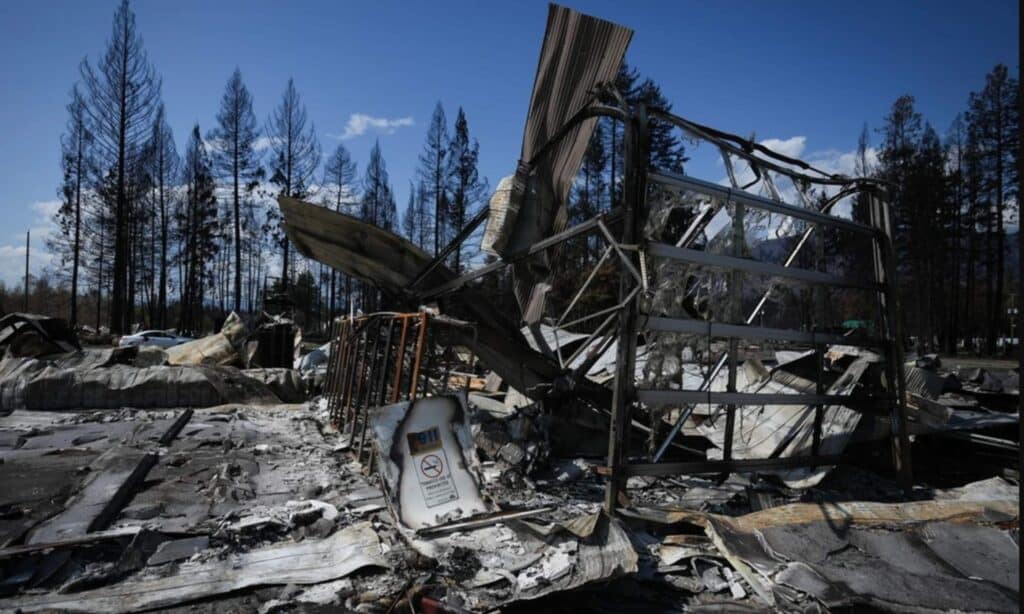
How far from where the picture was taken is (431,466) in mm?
4520

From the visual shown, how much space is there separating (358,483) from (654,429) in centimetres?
299

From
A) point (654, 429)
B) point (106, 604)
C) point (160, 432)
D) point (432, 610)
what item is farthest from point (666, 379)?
point (160, 432)

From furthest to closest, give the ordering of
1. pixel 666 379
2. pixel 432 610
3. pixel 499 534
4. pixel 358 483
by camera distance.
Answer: pixel 358 483 < pixel 666 379 < pixel 499 534 < pixel 432 610

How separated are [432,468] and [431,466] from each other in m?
0.02

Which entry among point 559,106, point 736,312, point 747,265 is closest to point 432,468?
point 736,312

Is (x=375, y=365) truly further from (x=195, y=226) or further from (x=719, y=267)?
(x=195, y=226)

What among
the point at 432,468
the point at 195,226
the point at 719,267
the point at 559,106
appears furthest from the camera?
the point at 195,226

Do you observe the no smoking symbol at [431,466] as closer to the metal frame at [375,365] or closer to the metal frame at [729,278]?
the metal frame at [375,365]

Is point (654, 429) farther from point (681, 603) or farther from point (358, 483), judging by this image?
point (358, 483)

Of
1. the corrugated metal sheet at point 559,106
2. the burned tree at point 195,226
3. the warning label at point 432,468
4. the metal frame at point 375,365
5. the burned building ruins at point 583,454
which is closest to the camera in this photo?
the burned building ruins at point 583,454

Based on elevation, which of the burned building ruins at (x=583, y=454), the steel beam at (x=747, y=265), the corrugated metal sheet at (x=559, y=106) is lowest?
the burned building ruins at (x=583, y=454)

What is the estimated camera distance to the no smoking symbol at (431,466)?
4.47 metres

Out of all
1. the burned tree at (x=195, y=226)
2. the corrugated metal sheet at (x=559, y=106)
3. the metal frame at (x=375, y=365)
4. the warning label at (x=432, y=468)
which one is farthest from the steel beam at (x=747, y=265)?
the burned tree at (x=195, y=226)

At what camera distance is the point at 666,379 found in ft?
16.4
